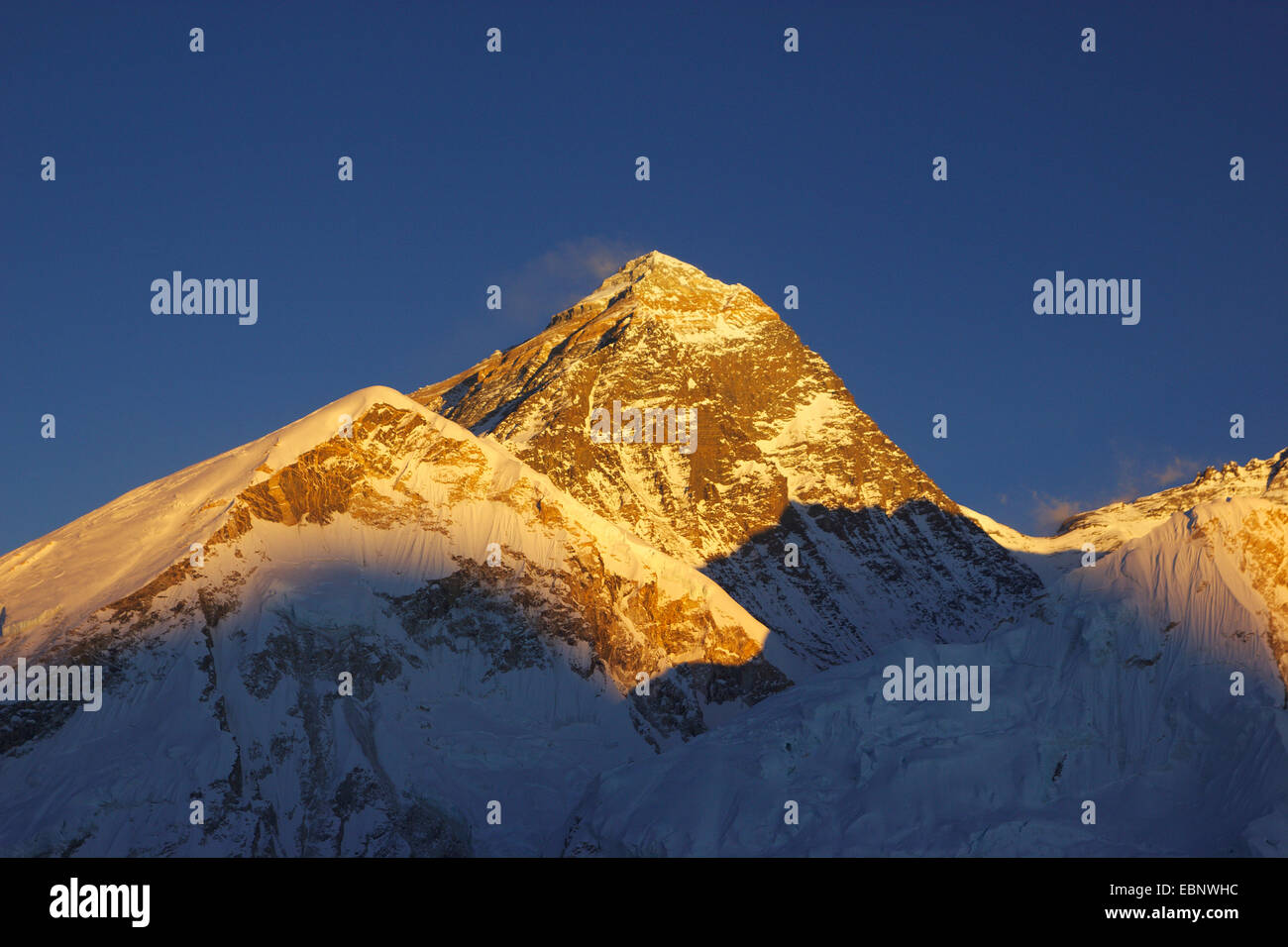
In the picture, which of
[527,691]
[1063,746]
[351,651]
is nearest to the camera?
[1063,746]

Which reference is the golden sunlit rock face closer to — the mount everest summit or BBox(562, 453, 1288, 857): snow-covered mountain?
the mount everest summit

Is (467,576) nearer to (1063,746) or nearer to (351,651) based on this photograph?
(351,651)

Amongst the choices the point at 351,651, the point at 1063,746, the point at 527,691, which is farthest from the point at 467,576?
the point at 1063,746

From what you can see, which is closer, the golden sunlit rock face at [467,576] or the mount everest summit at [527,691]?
the mount everest summit at [527,691]

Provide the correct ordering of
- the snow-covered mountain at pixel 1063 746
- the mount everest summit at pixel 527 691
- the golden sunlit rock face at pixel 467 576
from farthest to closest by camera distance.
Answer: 1. the golden sunlit rock face at pixel 467 576
2. the mount everest summit at pixel 527 691
3. the snow-covered mountain at pixel 1063 746

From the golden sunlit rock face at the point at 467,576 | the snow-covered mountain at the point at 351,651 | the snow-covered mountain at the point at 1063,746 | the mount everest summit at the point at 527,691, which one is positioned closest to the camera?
the snow-covered mountain at the point at 1063,746

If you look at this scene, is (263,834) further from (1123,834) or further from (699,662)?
(1123,834)

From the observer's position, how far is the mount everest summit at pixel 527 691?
111000 millimetres

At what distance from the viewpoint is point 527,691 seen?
16288 centimetres

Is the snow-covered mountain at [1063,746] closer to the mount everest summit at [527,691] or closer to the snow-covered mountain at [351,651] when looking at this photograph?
the mount everest summit at [527,691]

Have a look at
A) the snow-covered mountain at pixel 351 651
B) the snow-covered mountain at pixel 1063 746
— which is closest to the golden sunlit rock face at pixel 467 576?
the snow-covered mountain at pixel 351 651

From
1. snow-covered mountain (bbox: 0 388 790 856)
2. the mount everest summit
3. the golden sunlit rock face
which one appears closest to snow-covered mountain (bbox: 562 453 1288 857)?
the mount everest summit
